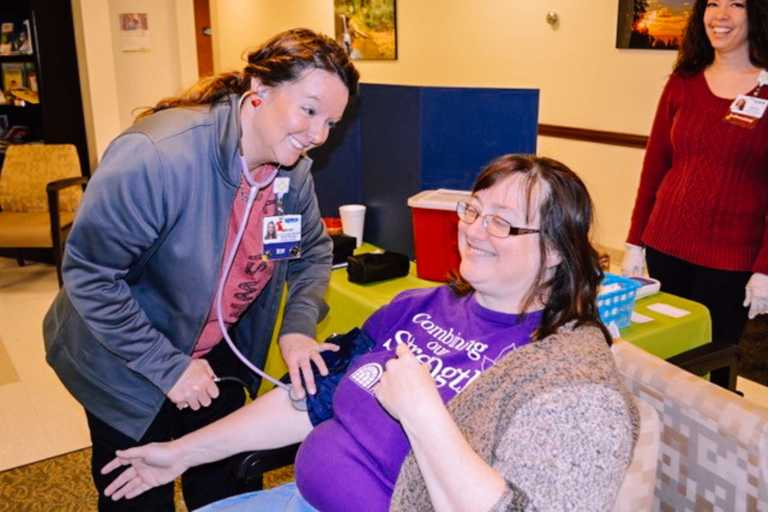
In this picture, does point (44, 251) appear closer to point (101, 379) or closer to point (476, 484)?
point (101, 379)

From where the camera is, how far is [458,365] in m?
1.19

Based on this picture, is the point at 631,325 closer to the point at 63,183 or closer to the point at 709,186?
the point at 709,186

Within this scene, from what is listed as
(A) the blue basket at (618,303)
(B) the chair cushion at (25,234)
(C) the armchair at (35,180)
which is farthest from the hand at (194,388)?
(C) the armchair at (35,180)

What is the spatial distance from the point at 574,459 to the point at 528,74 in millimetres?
4456

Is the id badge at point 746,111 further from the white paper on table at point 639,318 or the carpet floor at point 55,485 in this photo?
the carpet floor at point 55,485

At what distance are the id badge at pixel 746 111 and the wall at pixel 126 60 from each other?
137 inches

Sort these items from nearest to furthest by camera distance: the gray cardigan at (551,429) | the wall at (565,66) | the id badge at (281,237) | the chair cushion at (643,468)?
1. the gray cardigan at (551,429)
2. the chair cushion at (643,468)
3. the id badge at (281,237)
4. the wall at (565,66)

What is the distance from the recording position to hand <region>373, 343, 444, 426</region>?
95 cm

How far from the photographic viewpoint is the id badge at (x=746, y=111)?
6.40 feet

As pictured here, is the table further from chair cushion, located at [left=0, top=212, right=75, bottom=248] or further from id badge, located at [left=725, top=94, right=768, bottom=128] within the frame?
chair cushion, located at [left=0, top=212, right=75, bottom=248]

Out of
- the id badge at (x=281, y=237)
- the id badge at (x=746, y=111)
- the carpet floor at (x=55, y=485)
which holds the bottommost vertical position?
the carpet floor at (x=55, y=485)

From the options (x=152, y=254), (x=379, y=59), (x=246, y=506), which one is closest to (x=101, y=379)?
(x=152, y=254)

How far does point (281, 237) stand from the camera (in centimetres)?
150

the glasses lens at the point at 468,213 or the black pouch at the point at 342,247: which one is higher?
the glasses lens at the point at 468,213
